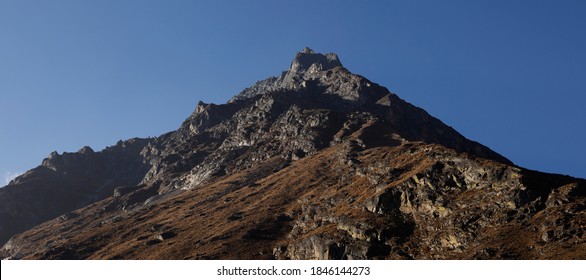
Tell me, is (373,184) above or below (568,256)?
above

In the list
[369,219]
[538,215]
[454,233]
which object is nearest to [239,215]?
[369,219]

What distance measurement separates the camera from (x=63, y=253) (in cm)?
14425

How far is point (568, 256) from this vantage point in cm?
6375

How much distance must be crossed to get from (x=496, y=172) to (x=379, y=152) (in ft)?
245

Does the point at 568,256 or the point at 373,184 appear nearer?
the point at 568,256

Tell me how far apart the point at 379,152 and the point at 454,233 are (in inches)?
3248

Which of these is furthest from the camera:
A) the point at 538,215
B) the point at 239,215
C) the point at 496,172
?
the point at 239,215

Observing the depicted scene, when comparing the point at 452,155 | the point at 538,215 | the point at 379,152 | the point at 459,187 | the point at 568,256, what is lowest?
the point at 568,256
